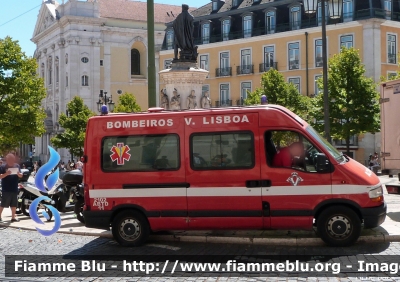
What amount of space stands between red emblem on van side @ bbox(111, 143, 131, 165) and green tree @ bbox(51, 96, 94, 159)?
42.5m

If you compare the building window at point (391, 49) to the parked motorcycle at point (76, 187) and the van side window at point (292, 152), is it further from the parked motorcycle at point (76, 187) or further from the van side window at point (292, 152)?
the van side window at point (292, 152)

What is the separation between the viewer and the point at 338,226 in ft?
33.2

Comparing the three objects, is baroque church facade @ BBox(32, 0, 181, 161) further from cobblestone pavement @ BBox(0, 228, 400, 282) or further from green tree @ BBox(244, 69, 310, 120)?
cobblestone pavement @ BBox(0, 228, 400, 282)

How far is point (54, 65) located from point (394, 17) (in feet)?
155

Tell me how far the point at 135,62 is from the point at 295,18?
34.6 metres

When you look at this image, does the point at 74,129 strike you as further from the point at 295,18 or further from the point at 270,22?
the point at 295,18

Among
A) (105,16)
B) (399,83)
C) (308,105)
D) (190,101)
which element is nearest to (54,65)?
(105,16)

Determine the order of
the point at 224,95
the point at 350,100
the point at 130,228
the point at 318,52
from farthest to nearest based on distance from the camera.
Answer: the point at 224,95 < the point at 318,52 < the point at 350,100 < the point at 130,228

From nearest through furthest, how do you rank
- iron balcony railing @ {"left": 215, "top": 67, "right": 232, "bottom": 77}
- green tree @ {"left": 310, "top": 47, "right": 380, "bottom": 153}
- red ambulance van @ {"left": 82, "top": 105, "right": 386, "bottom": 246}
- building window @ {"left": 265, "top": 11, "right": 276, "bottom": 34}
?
red ambulance van @ {"left": 82, "top": 105, "right": 386, "bottom": 246} → green tree @ {"left": 310, "top": 47, "right": 380, "bottom": 153} → building window @ {"left": 265, "top": 11, "right": 276, "bottom": 34} → iron balcony railing @ {"left": 215, "top": 67, "right": 232, "bottom": 77}

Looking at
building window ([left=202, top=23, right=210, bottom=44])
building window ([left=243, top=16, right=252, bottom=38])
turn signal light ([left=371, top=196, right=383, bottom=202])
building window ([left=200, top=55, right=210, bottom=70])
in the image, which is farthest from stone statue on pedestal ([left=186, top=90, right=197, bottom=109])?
building window ([left=202, top=23, right=210, bottom=44])

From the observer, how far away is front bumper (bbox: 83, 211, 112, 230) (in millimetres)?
11000

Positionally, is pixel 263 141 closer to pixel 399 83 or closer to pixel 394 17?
pixel 399 83

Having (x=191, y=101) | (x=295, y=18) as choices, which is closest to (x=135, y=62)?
(x=295, y=18)

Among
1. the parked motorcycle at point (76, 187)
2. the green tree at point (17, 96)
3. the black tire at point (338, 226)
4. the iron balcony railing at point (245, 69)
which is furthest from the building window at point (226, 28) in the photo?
the black tire at point (338, 226)
